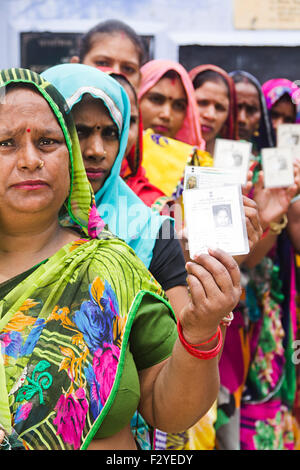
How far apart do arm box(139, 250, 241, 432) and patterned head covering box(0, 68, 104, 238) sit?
0.41m

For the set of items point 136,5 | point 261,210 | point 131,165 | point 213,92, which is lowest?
point 261,210

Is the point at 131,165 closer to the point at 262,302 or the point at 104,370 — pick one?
the point at 262,302

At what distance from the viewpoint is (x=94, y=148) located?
1.95 meters

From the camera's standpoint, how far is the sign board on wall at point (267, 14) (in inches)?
150

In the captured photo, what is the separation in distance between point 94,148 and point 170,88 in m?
1.22

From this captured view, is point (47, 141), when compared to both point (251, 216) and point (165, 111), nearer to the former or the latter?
point (251, 216)

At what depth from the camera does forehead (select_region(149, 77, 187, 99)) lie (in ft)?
9.91

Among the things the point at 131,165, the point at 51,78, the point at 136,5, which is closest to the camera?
the point at 51,78

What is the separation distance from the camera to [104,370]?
1328 mm

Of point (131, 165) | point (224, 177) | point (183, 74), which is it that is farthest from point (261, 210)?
point (224, 177)

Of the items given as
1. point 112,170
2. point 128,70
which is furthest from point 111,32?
point 112,170

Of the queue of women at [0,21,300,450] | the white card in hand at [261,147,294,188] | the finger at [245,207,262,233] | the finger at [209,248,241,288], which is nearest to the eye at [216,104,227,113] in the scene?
the white card in hand at [261,147,294,188]

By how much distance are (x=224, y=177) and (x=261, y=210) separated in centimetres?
115

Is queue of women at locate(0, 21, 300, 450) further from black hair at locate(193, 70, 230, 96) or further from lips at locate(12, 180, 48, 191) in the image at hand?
black hair at locate(193, 70, 230, 96)
